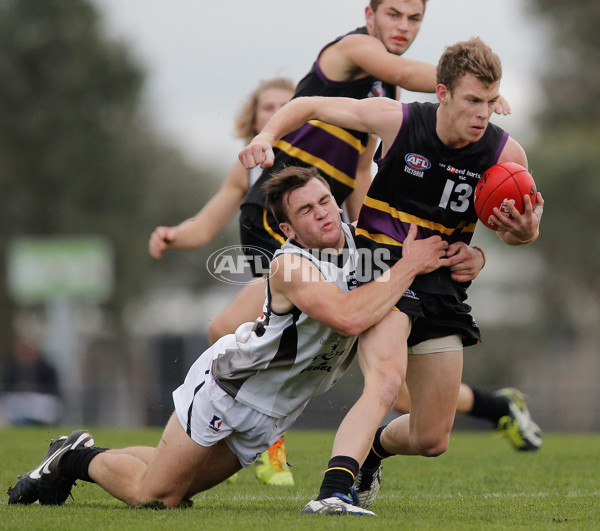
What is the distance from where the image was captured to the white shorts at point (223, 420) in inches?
195

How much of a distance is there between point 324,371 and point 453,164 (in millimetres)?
1244

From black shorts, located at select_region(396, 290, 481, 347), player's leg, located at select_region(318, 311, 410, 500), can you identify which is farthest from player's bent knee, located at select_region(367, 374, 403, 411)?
black shorts, located at select_region(396, 290, 481, 347)

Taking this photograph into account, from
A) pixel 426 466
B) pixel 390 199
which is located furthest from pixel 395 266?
pixel 426 466

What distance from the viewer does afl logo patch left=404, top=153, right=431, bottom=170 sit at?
200 inches

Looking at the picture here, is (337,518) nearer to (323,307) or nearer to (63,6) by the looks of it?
(323,307)

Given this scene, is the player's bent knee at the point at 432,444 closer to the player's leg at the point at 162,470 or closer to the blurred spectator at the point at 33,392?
the player's leg at the point at 162,470

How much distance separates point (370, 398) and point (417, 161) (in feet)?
4.13

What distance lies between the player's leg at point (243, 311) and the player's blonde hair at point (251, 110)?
4.33 feet

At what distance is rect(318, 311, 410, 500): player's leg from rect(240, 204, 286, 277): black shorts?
5.82ft

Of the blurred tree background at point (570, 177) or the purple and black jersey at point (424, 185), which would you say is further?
the blurred tree background at point (570, 177)

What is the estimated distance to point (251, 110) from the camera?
751 centimetres

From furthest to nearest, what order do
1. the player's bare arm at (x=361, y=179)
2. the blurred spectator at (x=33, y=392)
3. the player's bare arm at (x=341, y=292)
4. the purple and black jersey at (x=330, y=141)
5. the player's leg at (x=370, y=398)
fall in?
the blurred spectator at (x=33, y=392) < the player's bare arm at (x=361, y=179) < the purple and black jersey at (x=330, y=141) < the player's bare arm at (x=341, y=292) < the player's leg at (x=370, y=398)

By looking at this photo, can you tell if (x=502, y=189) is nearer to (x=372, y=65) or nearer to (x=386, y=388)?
(x=386, y=388)

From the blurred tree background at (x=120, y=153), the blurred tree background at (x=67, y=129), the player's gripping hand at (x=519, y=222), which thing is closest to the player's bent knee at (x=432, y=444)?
the player's gripping hand at (x=519, y=222)
